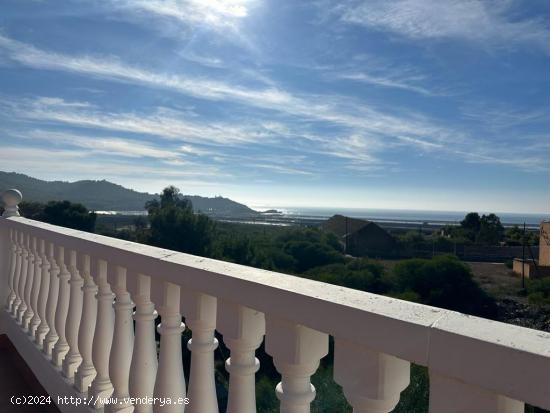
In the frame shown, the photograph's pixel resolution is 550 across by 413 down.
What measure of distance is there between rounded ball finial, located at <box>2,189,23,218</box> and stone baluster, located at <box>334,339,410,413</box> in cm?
298

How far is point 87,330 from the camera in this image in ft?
5.59

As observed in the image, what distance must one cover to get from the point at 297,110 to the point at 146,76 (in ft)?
43.8

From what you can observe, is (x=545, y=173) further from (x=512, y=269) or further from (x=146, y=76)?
(x=146, y=76)

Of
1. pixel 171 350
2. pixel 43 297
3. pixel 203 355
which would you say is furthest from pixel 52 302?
pixel 203 355

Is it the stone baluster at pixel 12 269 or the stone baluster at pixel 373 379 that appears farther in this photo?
the stone baluster at pixel 12 269

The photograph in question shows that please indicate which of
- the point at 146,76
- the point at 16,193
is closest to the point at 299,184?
the point at 146,76

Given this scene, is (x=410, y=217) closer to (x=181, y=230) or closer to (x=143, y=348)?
(x=181, y=230)

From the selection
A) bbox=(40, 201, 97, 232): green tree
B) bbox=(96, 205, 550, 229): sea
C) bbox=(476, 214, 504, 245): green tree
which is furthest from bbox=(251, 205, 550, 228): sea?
bbox=(40, 201, 97, 232): green tree

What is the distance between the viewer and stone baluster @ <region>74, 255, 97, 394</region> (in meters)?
1.66

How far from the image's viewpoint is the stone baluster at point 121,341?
143 centimetres

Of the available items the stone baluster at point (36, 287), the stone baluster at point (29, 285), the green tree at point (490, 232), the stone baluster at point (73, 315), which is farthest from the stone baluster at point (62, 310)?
the green tree at point (490, 232)

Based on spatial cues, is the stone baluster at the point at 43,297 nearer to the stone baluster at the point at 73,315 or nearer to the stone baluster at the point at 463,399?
the stone baluster at the point at 73,315

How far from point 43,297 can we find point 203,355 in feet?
5.01

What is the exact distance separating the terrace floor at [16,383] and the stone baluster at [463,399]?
185cm
